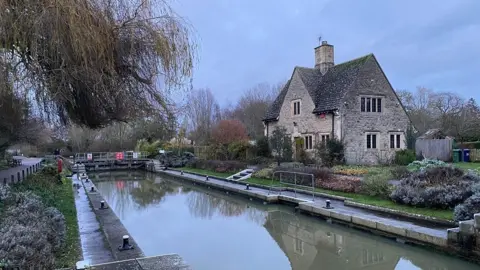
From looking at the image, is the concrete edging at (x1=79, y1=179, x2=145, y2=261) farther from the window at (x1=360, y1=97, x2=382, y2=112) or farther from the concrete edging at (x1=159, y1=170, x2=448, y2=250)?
the window at (x1=360, y1=97, x2=382, y2=112)

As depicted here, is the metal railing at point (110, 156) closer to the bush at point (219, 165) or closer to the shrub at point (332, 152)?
the bush at point (219, 165)

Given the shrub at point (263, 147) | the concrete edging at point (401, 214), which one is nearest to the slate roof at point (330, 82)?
the shrub at point (263, 147)

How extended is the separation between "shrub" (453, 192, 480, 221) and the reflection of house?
1749 millimetres

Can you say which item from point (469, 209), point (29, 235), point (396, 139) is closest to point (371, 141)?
point (396, 139)

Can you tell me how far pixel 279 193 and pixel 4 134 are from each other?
11.0 meters

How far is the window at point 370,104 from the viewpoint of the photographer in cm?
2334

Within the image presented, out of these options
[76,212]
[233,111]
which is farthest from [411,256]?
[233,111]

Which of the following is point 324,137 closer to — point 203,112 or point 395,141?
point 395,141

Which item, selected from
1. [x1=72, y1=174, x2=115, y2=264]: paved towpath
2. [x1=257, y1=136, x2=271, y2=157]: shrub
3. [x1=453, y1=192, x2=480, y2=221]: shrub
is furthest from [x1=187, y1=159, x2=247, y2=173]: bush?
[x1=453, y1=192, x2=480, y2=221]: shrub

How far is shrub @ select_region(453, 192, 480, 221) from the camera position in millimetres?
8383

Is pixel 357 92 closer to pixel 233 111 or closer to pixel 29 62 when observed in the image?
pixel 29 62

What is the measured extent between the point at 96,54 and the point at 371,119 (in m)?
20.6

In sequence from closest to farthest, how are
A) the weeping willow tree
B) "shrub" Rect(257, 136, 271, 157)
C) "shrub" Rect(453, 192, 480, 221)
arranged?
the weeping willow tree → "shrub" Rect(453, 192, 480, 221) → "shrub" Rect(257, 136, 271, 157)

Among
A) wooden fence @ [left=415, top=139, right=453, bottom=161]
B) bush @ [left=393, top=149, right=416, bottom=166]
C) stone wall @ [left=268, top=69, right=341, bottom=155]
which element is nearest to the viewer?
bush @ [left=393, top=149, right=416, bottom=166]
